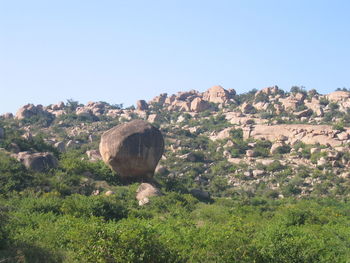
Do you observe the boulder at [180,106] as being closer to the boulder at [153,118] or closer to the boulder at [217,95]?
the boulder at [217,95]

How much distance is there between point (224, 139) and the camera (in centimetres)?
4672

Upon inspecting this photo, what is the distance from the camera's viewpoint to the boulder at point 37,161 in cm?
2261

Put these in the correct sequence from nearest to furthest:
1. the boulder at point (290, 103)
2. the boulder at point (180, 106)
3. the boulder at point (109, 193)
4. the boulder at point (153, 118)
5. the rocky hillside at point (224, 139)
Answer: the boulder at point (109, 193) < the rocky hillside at point (224, 139) < the boulder at point (290, 103) < the boulder at point (153, 118) < the boulder at point (180, 106)

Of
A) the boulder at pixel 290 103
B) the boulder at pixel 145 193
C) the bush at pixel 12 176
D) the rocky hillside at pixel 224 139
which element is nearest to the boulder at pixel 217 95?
the rocky hillside at pixel 224 139

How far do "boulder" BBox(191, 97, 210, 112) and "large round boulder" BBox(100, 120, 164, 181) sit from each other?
39.1 meters

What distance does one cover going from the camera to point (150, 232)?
31.9 feet

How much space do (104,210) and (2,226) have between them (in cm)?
553

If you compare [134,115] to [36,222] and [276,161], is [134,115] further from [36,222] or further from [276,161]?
[36,222]

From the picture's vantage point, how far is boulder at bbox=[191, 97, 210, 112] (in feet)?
206

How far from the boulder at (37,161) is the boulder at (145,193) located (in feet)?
16.8

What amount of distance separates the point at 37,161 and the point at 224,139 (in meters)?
26.8

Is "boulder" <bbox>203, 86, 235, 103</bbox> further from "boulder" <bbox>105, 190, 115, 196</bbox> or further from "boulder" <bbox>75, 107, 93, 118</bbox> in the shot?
"boulder" <bbox>105, 190, 115, 196</bbox>

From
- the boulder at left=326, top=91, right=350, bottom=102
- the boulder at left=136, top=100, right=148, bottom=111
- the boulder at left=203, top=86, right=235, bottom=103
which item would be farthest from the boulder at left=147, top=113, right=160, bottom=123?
the boulder at left=326, top=91, right=350, bottom=102

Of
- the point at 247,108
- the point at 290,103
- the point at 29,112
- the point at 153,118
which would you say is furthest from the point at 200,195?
the point at 29,112
